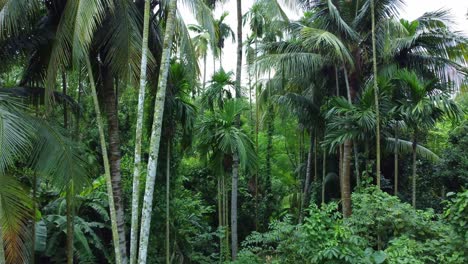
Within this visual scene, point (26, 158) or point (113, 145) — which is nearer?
point (26, 158)

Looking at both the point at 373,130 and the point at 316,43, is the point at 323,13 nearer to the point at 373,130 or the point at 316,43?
the point at 316,43

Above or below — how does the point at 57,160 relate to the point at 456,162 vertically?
above

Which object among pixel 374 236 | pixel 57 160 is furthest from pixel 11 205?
pixel 374 236

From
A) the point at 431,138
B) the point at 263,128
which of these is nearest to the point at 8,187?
the point at 263,128

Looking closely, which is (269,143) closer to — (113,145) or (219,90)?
(219,90)

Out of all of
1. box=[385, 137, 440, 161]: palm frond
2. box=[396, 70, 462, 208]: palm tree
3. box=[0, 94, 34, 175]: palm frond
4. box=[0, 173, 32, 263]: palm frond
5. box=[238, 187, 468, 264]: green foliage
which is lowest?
box=[238, 187, 468, 264]: green foliage

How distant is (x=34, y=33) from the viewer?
597 cm

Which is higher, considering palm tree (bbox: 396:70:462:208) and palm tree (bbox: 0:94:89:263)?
palm tree (bbox: 396:70:462:208)

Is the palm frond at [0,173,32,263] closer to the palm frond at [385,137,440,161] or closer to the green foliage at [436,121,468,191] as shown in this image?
the palm frond at [385,137,440,161]

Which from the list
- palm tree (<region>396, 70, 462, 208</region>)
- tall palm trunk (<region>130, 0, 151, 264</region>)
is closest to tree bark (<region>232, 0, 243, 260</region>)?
palm tree (<region>396, 70, 462, 208</region>)

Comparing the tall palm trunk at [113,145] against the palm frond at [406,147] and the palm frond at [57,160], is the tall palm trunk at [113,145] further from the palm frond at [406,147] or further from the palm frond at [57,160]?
the palm frond at [406,147]

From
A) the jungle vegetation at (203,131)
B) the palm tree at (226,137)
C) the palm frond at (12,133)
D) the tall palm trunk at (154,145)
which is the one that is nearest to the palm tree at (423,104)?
the jungle vegetation at (203,131)

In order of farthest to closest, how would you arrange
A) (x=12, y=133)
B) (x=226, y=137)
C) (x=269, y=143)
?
(x=269, y=143) → (x=226, y=137) → (x=12, y=133)

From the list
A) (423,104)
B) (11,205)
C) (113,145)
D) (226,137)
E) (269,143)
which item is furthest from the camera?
(269,143)
